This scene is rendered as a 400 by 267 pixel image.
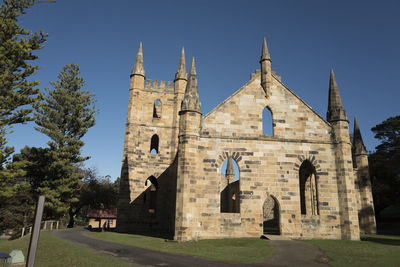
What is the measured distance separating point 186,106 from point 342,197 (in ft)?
41.1

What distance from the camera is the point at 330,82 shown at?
22703 millimetres

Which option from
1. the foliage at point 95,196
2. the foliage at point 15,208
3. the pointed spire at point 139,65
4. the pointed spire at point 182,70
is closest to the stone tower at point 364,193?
the pointed spire at point 182,70

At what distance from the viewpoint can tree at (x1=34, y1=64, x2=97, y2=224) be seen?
29.6m

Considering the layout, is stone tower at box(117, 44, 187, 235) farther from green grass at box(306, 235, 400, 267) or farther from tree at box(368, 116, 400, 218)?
tree at box(368, 116, 400, 218)

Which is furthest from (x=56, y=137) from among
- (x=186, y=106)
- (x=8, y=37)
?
(x=186, y=106)

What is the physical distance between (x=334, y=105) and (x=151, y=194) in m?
22.3

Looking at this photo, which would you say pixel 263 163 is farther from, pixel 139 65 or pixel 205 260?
pixel 139 65

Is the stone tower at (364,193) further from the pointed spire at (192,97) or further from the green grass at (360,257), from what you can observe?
the pointed spire at (192,97)

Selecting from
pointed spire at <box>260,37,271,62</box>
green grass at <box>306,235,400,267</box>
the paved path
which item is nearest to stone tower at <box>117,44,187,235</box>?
pointed spire at <box>260,37,271,62</box>

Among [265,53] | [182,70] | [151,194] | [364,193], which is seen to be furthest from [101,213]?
[364,193]

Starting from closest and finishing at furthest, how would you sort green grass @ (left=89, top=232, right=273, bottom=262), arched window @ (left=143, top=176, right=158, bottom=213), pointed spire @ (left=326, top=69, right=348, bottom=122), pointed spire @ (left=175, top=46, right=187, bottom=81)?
green grass @ (left=89, top=232, right=273, bottom=262), pointed spire @ (left=326, top=69, right=348, bottom=122), arched window @ (left=143, top=176, right=158, bottom=213), pointed spire @ (left=175, top=46, right=187, bottom=81)

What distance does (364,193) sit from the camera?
25438 mm

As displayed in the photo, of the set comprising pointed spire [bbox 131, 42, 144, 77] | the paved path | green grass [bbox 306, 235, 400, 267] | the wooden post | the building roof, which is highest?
pointed spire [bbox 131, 42, 144, 77]

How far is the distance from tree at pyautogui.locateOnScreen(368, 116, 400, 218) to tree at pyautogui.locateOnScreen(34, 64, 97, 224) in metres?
34.4
